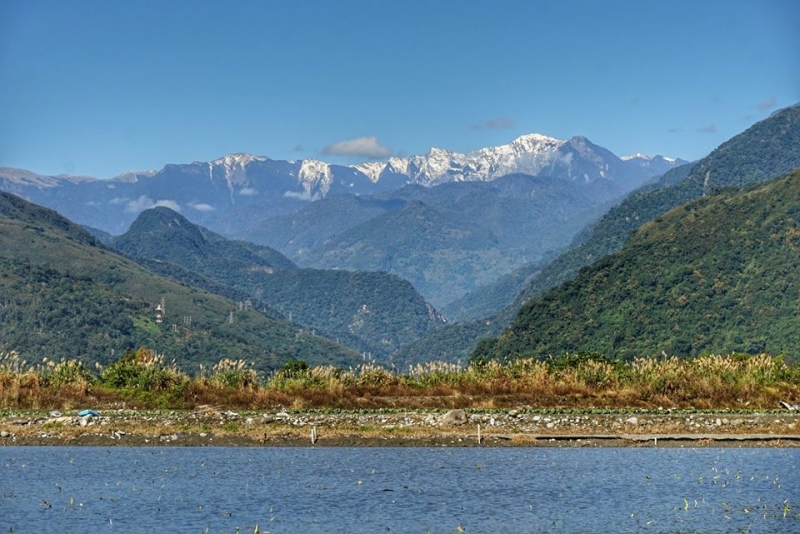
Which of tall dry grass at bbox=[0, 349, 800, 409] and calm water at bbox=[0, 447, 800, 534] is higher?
tall dry grass at bbox=[0, 349, 800, 409]

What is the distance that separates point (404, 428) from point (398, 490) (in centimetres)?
1585

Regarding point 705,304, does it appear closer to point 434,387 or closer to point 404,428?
point 434,387

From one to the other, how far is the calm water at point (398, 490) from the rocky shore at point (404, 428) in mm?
1903

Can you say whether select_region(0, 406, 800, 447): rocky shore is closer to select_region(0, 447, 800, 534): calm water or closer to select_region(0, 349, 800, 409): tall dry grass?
select_region(0, 447, 800, 534): calm water

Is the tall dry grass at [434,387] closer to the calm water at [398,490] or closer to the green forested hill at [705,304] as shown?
the calm water at [398,490]

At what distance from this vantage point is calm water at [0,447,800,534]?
31312 mm

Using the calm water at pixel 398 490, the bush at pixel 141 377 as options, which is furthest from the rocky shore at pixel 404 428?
the bush at pixel 141 377

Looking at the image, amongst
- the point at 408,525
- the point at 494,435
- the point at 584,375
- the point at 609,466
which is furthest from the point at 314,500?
the point at 584,375

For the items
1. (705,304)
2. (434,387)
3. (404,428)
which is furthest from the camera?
(705,304)

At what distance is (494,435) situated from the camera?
51.4 m

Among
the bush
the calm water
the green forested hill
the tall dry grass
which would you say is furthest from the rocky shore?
the green forested hill

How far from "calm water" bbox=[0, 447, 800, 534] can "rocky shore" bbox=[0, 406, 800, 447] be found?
74.9 inches

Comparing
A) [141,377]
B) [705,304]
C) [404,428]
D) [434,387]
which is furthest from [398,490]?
[705,304]

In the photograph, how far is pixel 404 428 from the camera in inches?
2093
